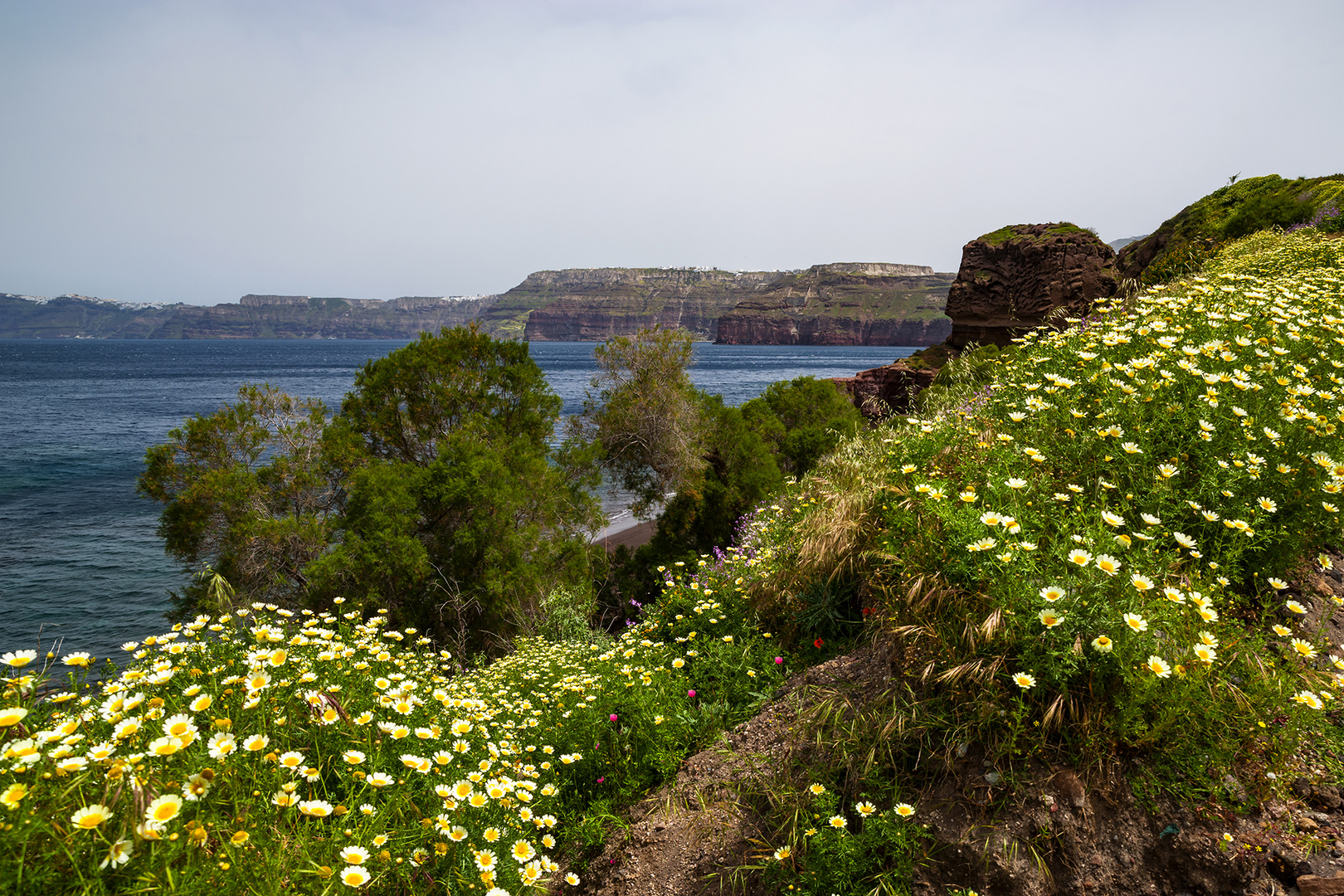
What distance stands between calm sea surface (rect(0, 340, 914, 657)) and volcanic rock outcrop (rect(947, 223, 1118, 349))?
1134 cm

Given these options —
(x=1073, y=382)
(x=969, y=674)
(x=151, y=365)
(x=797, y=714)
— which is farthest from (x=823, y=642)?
(x=151, y=365)

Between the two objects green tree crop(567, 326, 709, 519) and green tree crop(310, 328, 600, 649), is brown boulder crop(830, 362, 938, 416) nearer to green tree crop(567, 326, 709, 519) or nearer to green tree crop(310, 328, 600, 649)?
green tree crop(567, 326, 709, 519)

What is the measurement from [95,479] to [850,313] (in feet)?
544

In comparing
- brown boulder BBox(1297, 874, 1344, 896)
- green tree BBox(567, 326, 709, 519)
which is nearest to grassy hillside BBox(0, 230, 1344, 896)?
brown boulder BBox(1297, 874, 1344, 896)

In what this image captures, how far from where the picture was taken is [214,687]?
8.27 ft

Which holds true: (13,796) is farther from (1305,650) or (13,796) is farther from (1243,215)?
(1243,215)

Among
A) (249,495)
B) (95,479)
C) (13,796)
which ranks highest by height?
(13,796)

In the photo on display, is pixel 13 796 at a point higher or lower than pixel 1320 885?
higher

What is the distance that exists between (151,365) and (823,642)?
131 m

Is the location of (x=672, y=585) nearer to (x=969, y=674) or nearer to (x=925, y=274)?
(x=969, y=674)

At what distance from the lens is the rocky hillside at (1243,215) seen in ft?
42.8

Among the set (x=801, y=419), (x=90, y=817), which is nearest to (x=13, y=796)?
(x=90, y=817)

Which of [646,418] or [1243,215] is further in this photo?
[646,418]

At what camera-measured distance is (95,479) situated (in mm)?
31047
